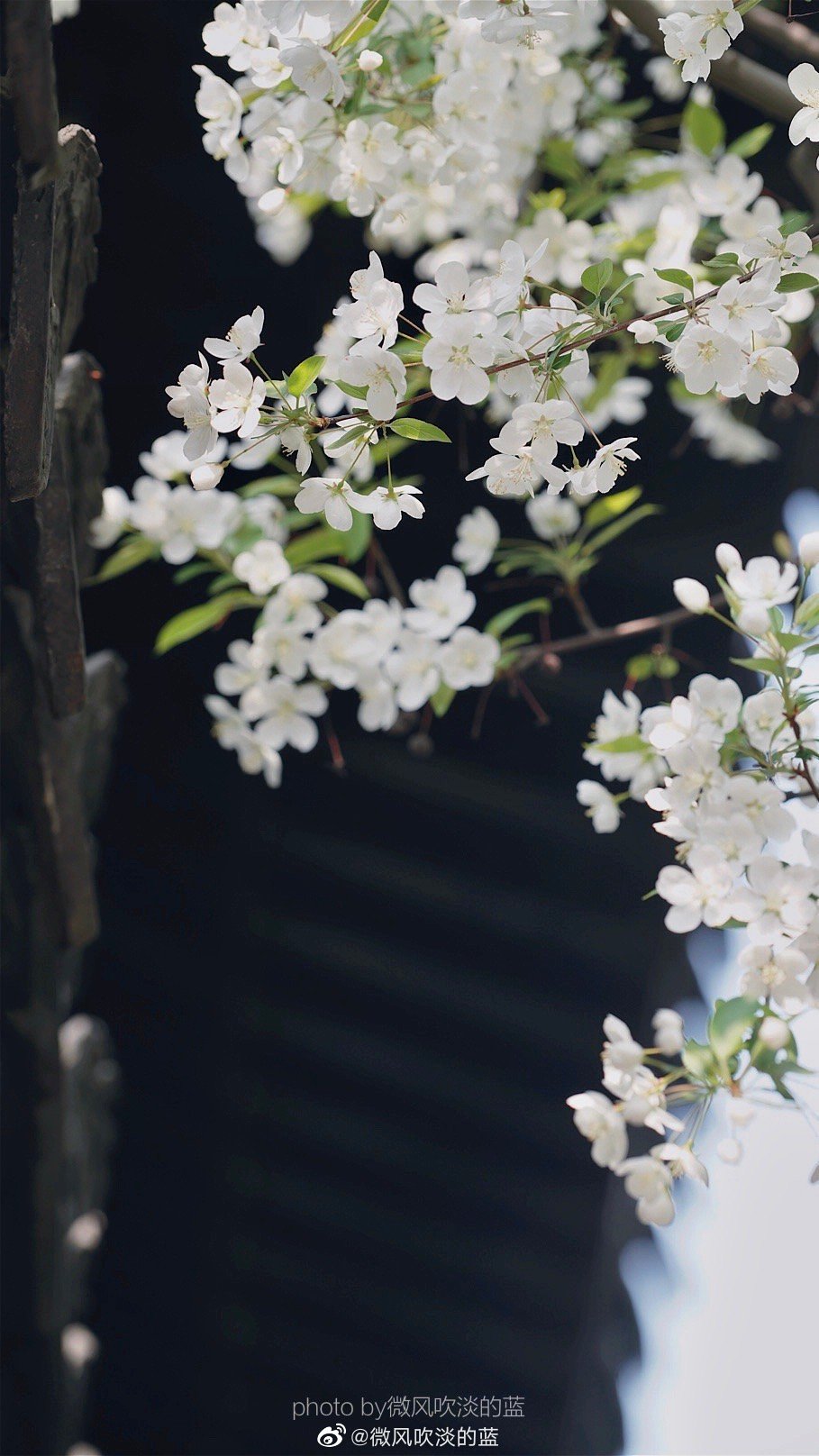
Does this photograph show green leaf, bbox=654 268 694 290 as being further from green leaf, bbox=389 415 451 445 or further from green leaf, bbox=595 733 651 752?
green leaf, bbox=595 733 651 752

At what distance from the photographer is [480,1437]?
1617mm

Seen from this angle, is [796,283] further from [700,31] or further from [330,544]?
[330,544]

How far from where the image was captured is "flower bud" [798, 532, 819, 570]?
93cm

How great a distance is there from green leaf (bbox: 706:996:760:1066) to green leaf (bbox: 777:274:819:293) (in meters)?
0.50

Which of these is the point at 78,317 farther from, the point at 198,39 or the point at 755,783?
the point at 198,39

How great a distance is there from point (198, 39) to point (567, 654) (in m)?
1.23

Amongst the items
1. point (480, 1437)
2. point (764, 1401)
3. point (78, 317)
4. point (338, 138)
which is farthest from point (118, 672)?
point (764, 1401)

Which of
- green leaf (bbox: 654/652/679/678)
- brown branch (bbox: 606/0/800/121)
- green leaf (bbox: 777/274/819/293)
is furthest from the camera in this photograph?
green leaf (bbox: 654/652/679/678)

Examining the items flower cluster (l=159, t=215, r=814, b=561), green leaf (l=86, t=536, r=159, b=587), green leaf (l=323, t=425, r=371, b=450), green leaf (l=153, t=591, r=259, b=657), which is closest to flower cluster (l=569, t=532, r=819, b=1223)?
flower cluster (l=159, t=215, r=814, b=561)

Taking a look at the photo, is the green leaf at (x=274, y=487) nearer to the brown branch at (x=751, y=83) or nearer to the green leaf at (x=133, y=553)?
the green leaf at (x=133, y=553)

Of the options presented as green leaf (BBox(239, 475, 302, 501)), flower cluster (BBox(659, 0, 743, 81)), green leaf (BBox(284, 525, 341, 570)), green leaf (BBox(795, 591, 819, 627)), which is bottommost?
green leaf (BBox(284, 525, 341, 570))

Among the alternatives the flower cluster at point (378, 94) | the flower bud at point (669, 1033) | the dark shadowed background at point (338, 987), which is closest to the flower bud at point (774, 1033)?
the flower bud at point (669, 1033)

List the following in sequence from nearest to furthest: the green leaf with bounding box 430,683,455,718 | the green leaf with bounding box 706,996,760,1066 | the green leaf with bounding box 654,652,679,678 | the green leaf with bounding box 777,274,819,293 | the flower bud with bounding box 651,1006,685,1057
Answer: the green leaf with bounding box 777,274,819,293 → the green leaf with bounding box 706,996,760,1066 → the flower bud with bounding box 651,1006,685,1057 → the green leaf with bounding box 430,683,455,718 → the green leaf with bounding box 654,652,679,678

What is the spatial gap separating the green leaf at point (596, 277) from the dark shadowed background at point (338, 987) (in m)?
1.35
